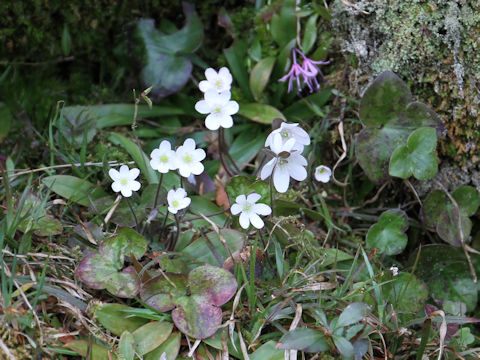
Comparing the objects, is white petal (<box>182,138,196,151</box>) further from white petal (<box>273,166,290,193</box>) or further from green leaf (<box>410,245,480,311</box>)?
green leaf (<box>410,245,480,311</box>)

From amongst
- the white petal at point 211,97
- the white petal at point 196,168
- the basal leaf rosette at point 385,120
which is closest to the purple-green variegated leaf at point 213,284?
the white petal at point 196,168

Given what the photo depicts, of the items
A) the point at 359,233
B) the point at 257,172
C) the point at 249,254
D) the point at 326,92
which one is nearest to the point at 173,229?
the point at 249,254

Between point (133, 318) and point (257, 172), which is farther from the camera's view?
point (257, 172)

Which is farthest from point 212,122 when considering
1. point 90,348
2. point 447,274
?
point 447,274

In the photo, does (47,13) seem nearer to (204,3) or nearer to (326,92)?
(204,3)

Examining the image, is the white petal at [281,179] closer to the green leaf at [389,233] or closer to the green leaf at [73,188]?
the green leaf at [389,233]

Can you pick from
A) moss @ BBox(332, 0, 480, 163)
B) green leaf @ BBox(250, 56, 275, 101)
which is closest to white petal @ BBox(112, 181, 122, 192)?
green leaf @ BBox(250, 56, 275, 101)
